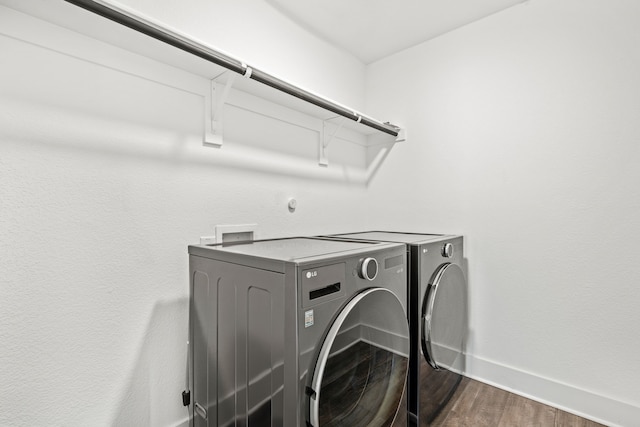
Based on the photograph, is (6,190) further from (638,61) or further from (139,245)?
(638,61)

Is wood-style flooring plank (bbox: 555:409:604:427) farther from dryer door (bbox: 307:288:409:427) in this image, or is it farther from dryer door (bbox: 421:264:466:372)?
dryer door (bbox: 307:288:409:427)

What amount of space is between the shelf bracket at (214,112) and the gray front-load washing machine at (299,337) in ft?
1.94

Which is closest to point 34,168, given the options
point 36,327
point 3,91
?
point 3,91

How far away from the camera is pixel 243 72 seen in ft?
4.63

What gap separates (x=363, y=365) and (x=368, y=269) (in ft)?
1.32

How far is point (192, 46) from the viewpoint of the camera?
4.00 feet

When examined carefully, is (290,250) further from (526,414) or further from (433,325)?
(526,414)

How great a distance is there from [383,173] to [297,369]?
199cm

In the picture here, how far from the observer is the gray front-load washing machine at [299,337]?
3.22 ft

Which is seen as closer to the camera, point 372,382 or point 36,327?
point 36,327

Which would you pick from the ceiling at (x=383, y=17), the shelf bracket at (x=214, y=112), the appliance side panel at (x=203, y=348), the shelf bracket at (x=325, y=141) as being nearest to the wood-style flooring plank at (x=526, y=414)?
the appliance side panel at (x=203, y=348)

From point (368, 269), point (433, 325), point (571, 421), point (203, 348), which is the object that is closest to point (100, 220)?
point (203, 348)

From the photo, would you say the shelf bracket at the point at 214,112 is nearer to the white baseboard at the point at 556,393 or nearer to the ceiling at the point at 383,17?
the ceiling at the point at 383,17

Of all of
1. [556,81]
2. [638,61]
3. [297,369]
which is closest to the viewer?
[297,369]
